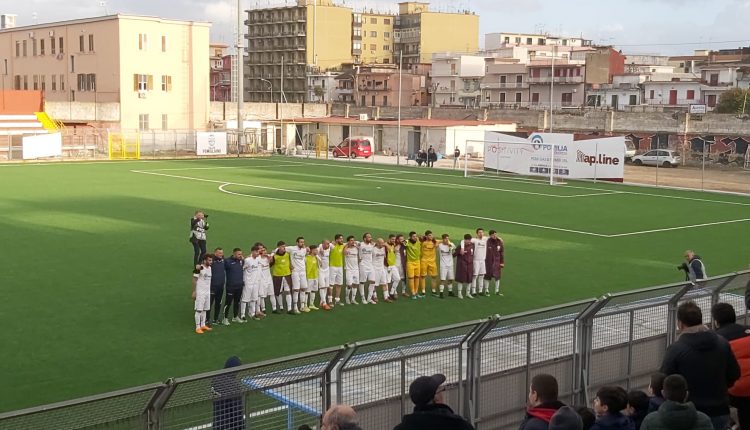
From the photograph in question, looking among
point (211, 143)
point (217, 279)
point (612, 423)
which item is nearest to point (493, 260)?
point (217, 279)

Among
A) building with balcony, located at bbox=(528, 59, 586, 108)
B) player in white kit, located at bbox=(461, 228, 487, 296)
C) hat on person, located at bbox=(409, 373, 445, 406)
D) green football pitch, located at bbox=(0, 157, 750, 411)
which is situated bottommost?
green football pitch, located at bbox=(0, 157, 750, 411)

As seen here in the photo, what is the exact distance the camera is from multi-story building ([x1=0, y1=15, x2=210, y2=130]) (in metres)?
77.4

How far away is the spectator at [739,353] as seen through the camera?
867 cm

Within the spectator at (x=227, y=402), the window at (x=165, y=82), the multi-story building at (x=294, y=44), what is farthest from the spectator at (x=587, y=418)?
the multi-story building at (x=294, y=44)

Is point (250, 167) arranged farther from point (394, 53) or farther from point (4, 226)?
point (394, 53)

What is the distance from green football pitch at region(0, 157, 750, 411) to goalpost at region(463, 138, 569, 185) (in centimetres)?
244

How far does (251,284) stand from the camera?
1780cm

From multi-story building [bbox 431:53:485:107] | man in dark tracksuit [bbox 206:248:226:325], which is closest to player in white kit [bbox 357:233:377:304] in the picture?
man in dark tracksuit [bbox 206:248:226:325]

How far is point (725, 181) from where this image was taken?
56.3 meters

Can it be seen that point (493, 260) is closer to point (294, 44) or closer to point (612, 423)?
point (612, 423)

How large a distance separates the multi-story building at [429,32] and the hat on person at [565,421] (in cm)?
14014

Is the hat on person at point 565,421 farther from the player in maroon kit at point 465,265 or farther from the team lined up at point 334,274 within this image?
the player in maroon kit at point 465,265

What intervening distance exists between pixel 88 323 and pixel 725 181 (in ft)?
A: 160

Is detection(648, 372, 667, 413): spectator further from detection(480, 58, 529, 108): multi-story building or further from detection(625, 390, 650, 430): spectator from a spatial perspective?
detection(480, 58, 529, 108): multi-story building
